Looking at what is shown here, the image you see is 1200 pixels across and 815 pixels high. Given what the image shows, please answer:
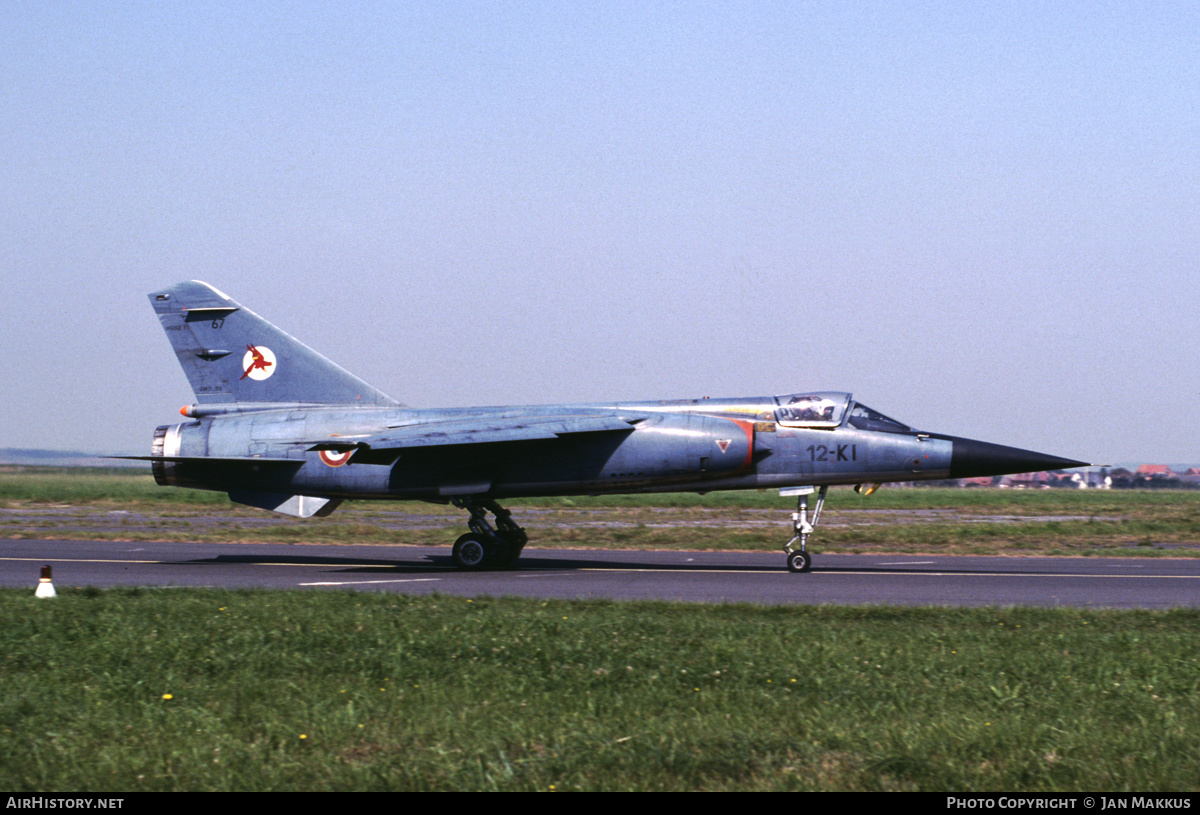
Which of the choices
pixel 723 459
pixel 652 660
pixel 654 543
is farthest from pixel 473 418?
pixel 652 660

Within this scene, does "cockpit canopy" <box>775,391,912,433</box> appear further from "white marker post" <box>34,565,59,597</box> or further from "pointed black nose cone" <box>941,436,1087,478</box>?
"white marker post" <box>34,565,59,597</box>

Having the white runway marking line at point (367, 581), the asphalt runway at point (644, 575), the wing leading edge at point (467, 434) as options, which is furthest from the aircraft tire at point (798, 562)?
the white runway marking line at point (367, 581)

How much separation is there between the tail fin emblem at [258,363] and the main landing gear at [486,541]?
4652mm

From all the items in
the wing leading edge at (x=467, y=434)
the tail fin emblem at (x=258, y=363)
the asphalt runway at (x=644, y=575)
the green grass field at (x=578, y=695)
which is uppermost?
the tail fin emblem at (x=258, y=363)

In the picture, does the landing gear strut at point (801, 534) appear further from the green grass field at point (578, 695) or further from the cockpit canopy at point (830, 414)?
the green grass field at point (578, 695)

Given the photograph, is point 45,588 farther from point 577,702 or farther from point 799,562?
point 799,562

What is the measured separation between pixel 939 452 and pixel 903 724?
1249cm

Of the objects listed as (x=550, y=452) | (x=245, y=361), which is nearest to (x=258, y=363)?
(x=245, y=361)

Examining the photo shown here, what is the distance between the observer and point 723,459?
18672 mm

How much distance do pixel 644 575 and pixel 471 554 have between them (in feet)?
11.9

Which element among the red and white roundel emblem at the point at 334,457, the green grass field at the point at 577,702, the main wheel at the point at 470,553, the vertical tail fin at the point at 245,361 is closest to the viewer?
the green grass field at the point at 577,702

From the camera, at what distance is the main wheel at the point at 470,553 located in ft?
63.7

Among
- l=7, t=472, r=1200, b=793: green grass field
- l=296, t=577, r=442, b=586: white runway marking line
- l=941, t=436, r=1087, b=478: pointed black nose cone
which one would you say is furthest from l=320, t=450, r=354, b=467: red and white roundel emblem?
l=941, t=436, r=1087, b=478: pointed black nose cone
